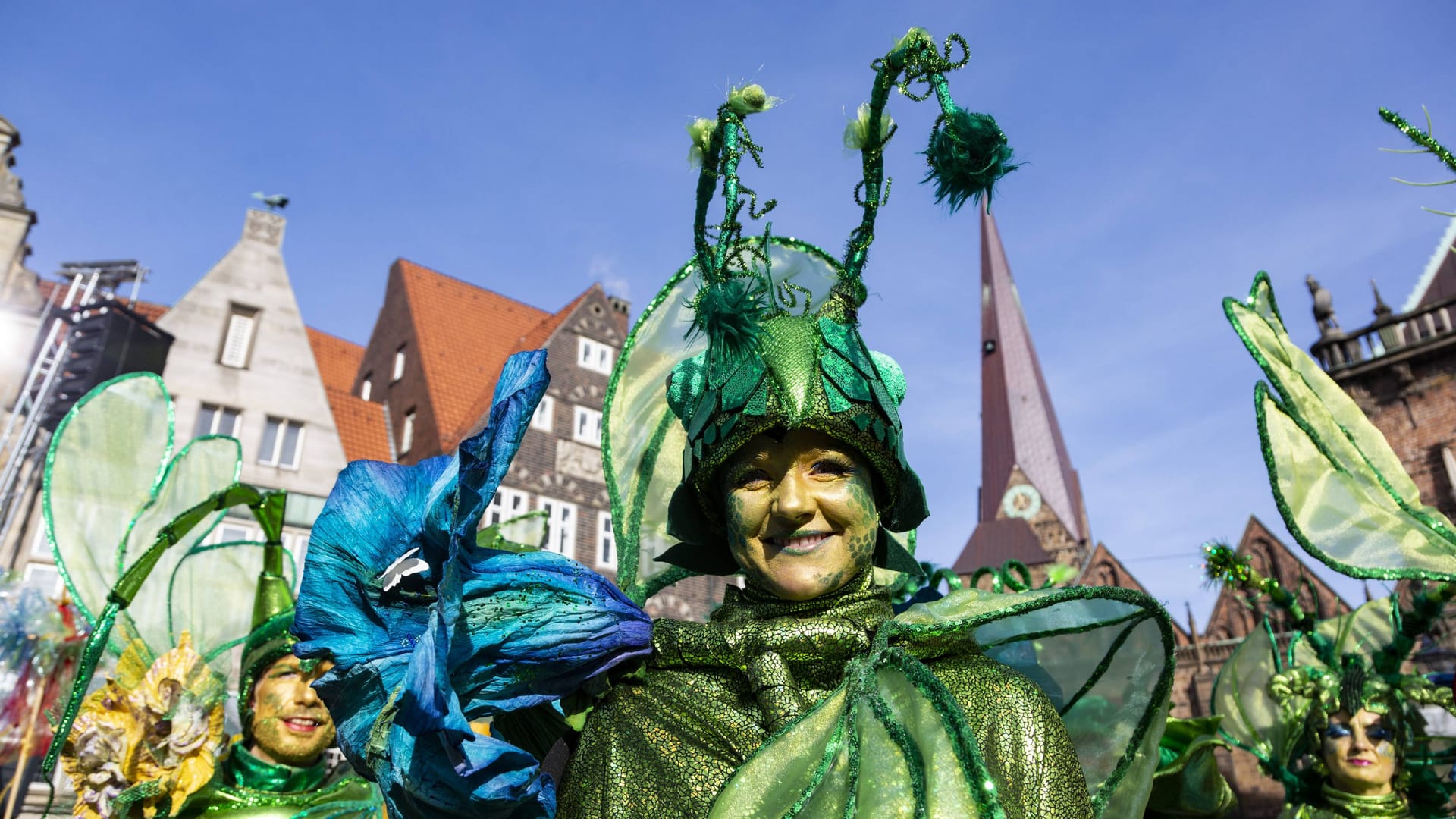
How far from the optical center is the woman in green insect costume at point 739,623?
187 cm

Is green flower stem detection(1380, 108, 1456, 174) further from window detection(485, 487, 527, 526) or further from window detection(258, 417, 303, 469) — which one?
window detection(258, 417, 303, 469)

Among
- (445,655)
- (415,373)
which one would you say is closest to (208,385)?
(415,373)

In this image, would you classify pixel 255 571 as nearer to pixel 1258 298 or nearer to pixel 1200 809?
pixel 1200 809

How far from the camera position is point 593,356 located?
20.2 m

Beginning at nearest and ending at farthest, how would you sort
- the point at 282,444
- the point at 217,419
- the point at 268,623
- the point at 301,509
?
the point at 268,623 → the point at 301,509 → the point at 217,419 → the point at 282,444

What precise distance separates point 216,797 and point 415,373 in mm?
16188

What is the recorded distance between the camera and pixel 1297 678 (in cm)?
580

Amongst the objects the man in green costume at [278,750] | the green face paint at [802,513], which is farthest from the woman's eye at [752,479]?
the man in green costume at [278,750]

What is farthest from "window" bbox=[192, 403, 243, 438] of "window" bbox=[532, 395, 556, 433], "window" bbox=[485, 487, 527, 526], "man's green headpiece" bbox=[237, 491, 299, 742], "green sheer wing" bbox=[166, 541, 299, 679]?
"man's green headpiece" bbox=[237, 491, 299, 742]

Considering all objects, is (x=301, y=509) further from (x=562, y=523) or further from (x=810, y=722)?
(x=810, y=722)

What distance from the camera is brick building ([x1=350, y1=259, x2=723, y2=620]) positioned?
18.3 metres

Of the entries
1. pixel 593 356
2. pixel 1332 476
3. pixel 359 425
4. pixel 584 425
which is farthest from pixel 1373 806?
pixel 359 425

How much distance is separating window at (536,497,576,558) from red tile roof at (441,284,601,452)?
181 centimetres

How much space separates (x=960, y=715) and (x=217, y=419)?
17.1 m
